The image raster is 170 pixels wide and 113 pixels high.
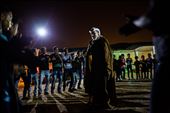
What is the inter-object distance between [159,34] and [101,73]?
5.66m

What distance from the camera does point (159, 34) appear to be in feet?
9.64

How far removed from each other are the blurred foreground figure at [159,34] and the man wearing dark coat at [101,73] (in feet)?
15.6

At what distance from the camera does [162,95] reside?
3498mm

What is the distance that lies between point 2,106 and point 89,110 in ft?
15.4

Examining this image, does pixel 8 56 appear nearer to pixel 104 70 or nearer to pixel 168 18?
pixel 168 18

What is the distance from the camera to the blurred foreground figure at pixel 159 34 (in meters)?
2.78

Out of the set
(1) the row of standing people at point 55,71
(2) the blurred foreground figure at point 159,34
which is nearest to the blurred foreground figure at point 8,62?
(2) the blurred foreground figure at point 159,34

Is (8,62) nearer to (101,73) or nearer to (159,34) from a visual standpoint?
(159,34)

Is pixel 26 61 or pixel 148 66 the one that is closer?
pixel 26 61

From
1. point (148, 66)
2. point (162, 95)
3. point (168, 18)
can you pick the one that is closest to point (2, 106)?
point (162, 95)

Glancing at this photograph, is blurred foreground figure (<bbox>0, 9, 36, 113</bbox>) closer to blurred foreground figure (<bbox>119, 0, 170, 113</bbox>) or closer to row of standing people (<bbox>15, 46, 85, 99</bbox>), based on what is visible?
blurred foreground figure (<bbox>119, 0, 170, 113</bbox>)

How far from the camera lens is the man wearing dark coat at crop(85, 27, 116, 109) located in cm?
850

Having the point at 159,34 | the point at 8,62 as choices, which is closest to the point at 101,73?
the point at 8,62

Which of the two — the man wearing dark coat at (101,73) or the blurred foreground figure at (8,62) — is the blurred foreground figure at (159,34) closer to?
the blurred foreground figure at (8,62)
